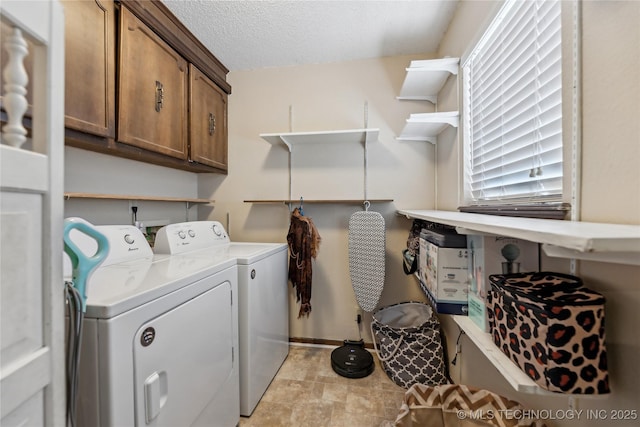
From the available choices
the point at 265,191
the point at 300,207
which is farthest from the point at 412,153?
the point at 265,191

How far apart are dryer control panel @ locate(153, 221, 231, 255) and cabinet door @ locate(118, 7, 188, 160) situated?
0.51m

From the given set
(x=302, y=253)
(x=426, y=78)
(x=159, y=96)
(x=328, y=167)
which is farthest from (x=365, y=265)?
(x=159, y=96)

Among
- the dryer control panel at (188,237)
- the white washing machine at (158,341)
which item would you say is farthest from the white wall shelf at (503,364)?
the dryer control panel at (188,237)

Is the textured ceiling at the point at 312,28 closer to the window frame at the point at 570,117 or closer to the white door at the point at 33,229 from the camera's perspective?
the window frame at the point at 570,117

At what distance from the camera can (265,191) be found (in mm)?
2469

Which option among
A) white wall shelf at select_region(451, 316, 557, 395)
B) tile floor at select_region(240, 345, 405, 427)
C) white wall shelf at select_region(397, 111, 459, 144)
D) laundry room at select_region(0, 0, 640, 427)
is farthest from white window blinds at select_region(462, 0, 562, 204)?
tile floor at select_region(240, 345, 405, 427)

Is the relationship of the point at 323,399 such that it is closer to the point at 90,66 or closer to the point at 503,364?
the point at 503,364

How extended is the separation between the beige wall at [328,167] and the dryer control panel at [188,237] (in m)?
0.34

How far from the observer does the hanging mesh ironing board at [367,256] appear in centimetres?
209

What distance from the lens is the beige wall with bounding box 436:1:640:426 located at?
643 mm

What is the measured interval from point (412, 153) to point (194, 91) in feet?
5.88

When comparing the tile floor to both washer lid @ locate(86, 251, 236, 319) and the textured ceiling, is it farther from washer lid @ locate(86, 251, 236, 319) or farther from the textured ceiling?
the textured ceiling

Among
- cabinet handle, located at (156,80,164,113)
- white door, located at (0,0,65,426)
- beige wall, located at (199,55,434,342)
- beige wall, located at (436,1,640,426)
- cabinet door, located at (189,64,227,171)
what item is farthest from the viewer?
beige wall, located at (199,55,434,342)

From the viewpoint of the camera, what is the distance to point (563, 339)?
646 mm
